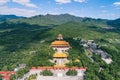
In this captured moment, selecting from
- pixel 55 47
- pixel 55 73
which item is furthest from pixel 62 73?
pixel 55 47

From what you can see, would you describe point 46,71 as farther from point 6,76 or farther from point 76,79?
point 6,76

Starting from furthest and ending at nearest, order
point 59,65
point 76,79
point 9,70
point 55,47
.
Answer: point 55,47
point 9,70
point 59,65
point 76,79

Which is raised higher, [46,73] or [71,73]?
[46,73]

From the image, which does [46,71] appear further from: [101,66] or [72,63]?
[101,66]

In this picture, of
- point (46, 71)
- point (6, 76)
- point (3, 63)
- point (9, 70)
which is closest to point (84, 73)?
point (46, 71)

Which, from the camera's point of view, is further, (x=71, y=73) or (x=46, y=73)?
(x=71, y=73)

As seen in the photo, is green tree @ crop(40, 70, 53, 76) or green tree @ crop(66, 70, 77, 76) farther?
green tree @ crop(66, 70, 77, 76)

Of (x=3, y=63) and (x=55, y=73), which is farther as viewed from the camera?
(x=3, y=63)

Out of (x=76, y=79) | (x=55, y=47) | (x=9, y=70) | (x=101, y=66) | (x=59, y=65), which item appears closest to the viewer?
(x=76, y=79)

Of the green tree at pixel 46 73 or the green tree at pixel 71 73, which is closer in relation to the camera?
the green tree at pixel 46 73
